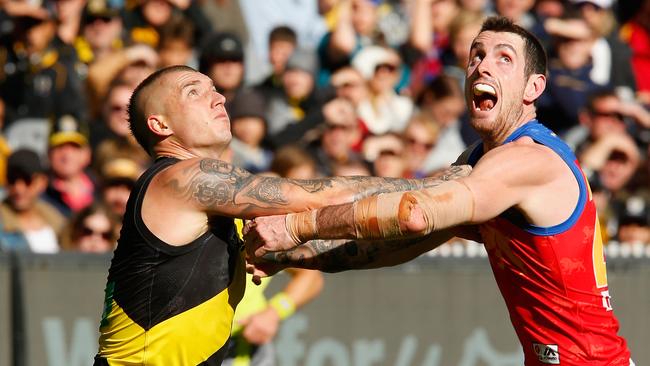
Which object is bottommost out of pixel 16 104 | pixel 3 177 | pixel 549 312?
pixel 549 312

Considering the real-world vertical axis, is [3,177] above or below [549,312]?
above

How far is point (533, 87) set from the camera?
6121 millimetres

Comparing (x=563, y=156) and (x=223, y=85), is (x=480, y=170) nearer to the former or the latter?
(x=563, y=156)

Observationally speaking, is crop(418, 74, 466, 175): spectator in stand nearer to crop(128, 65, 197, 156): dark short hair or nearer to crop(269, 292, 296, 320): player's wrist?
crop(269, 292, 296, 320): player's wrist

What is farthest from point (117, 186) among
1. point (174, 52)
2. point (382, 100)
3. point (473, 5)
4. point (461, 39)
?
point (473, 5)

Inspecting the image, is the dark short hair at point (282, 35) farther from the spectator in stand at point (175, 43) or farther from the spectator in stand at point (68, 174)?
the spectator in stand at point (68, 174)

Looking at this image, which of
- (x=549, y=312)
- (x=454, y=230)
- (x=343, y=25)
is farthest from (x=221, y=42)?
(x=549, y=312)

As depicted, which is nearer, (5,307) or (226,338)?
(226,338)

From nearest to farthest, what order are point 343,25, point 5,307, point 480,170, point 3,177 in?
1. point 480,170
2. point 5,307
3. point 3,177
4. point 343,25

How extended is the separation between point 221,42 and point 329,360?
3288 mm

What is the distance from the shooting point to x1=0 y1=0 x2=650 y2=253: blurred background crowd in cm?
1067

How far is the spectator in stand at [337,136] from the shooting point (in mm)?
11258

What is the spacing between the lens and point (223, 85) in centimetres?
1162

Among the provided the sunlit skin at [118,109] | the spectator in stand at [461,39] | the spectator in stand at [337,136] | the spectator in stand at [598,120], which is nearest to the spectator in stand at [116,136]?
the sunlit skin at [118,109]
